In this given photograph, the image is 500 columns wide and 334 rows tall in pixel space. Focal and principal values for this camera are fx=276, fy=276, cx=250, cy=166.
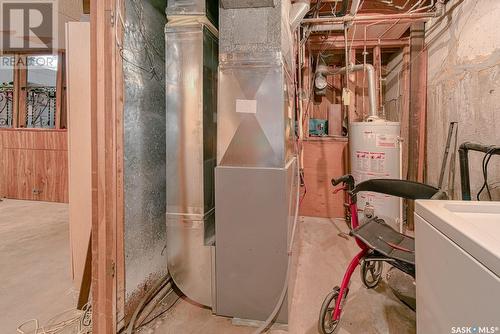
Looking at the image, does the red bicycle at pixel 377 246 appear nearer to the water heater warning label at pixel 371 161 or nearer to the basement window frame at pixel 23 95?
the water heater warning label at pixel 371 161

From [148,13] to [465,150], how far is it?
2.25m

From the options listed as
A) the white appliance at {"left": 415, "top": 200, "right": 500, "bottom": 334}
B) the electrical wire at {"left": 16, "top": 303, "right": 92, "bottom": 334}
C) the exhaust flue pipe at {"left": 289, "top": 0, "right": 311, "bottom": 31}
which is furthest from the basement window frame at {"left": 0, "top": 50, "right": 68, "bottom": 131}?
the white appliance at {"left": 415, "top": 200, "right": 500, "bottom": 334}

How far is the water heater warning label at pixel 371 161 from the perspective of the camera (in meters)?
2.82

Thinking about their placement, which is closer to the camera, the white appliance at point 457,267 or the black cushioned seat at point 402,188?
the white appliance at point 457,267

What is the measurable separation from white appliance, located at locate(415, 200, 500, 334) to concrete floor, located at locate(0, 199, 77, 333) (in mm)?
2026

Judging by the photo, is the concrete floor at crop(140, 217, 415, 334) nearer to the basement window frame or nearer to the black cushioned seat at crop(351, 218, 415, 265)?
the black cushioned seat at crop(351, 218, 415, 265)

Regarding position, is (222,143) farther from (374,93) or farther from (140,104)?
(374,93)

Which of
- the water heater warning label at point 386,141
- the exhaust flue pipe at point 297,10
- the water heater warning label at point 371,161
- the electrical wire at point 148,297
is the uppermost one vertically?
the exhaust flue pipe at point 297,10

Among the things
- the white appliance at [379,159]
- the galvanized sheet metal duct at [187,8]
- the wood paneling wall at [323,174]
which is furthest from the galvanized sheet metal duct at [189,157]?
the wood paneling wall at [323,174]

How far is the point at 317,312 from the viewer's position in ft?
5.78

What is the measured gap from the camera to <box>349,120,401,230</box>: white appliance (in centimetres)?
282

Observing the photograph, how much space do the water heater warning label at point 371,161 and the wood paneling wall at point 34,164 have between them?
13.8 ft

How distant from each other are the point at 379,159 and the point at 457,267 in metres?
2.33

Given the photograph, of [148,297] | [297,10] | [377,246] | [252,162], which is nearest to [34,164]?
[148,297]
